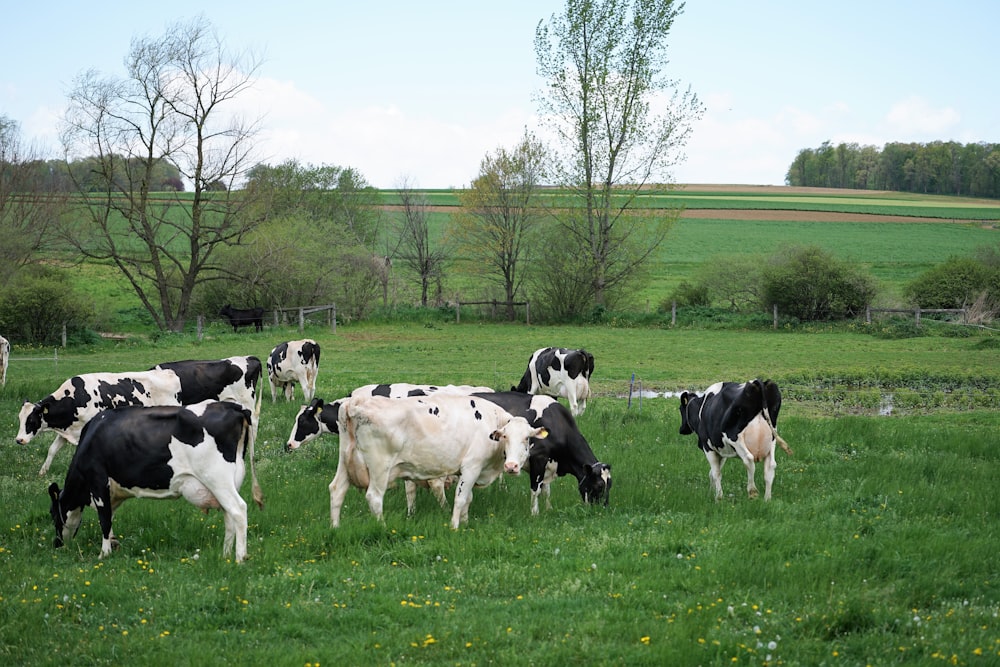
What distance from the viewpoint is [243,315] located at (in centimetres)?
4794

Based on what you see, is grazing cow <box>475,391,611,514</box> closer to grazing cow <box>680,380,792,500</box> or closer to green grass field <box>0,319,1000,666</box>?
green grass field <box>0,319,1000,666</box>

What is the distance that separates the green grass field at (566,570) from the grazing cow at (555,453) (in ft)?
1.12

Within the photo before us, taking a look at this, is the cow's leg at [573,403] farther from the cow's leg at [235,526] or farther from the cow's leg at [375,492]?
the cow's leg at [235,526]

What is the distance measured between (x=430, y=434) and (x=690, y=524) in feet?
11.7

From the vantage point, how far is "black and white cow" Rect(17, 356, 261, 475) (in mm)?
16031

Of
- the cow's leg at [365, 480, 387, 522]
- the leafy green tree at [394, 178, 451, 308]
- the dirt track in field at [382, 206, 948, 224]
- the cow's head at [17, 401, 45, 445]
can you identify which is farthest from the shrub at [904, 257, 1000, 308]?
the dirt track in field at [382, 206, 948, 224]

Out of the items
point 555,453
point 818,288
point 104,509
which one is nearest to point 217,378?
point 104,509

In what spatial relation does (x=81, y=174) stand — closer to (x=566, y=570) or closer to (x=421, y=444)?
(x=421, y=444)

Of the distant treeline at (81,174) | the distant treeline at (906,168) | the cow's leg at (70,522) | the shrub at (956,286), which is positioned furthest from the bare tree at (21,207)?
the distant treeline at (906,168)

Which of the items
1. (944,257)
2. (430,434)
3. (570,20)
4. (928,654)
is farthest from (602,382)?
(944,257)

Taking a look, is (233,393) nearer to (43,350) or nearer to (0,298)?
(43,350)

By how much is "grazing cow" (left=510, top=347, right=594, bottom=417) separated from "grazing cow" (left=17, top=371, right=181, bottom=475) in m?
7.94

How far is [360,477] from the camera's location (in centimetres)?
1201

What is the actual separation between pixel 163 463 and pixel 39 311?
115 ft
